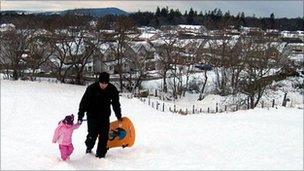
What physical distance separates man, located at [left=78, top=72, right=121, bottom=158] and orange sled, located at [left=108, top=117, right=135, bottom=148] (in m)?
0.69

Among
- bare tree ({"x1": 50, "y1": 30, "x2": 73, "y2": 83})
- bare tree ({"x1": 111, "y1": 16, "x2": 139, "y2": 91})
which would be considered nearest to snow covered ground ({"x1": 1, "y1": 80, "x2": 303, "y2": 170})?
bare tree ({"x1": 50, "y1": 30, "x2": 73, "y2": 83})

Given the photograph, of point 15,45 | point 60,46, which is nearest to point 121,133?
point 15,45

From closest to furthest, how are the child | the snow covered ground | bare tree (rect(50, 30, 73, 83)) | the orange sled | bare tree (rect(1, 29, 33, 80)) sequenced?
the child
the snow covered ground
the orange sled
bare tree (rect(1, 29, 33, 80))
bare tree (rect(50, 30, 73, 83))

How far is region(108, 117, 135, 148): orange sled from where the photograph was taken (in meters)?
8.80

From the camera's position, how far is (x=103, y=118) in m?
7.96

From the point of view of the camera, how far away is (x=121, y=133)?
8.90 meters

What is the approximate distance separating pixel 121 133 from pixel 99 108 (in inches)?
46.9

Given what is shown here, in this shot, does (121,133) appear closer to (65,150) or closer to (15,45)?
Result: (65,150)

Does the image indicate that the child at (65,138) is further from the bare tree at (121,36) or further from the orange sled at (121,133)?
the bare tree at (121,36)

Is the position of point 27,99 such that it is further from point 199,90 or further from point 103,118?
point 199,90

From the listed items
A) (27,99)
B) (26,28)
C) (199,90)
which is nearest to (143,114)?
(27,99)

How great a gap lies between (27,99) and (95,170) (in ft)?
74.3

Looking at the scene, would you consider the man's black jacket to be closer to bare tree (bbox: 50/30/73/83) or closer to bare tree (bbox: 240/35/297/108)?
bare tree (bbox: 240/35/297/108)

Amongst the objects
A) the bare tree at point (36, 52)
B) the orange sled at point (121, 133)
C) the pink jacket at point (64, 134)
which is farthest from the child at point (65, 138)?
the bare tree at point (36, 52)
